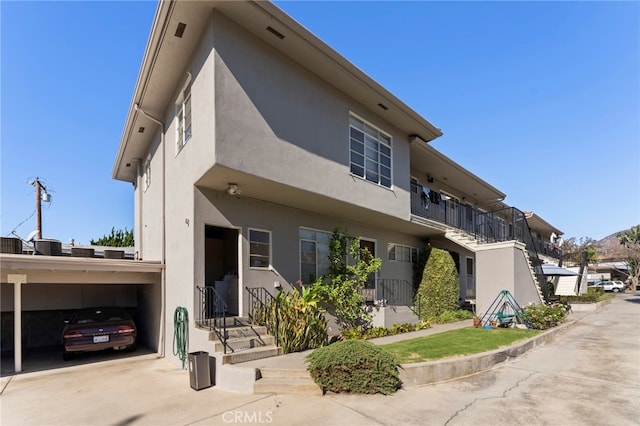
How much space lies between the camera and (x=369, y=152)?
39.9 feet

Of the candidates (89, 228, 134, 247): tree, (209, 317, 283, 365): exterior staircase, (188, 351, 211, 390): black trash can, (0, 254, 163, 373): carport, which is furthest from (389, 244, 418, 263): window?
(89, 228, 134, 247): tree

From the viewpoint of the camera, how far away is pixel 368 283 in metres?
13.5

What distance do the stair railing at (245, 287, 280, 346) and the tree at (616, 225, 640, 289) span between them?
168 feet

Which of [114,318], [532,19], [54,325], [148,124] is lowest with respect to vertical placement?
[54,325]

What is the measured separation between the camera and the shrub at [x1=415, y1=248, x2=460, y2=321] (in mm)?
14438

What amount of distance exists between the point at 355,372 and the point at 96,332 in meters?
8.24

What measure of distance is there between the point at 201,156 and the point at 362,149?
18.2 feet

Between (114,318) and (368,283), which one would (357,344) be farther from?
(114,318)

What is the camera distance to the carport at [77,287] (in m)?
9.07

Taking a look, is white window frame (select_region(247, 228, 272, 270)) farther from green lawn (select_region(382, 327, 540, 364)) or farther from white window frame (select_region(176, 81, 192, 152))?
green lawn (select_region(382, 327, 540, 364))

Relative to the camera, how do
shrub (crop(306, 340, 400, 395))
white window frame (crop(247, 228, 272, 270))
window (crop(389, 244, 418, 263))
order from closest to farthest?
shrub (crop(306, 340, 400, 395)), white window frame (crop(247, 228, 272, 270)), window (crop(389, 244, 418, 263))

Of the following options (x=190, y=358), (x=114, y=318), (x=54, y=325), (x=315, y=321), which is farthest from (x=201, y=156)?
(x=54, y=325)

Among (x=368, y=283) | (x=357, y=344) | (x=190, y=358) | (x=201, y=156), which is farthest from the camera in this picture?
(x=368, y=283)

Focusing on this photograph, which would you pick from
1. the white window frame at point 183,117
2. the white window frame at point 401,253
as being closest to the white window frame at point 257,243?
the white window frame at point 183,117
